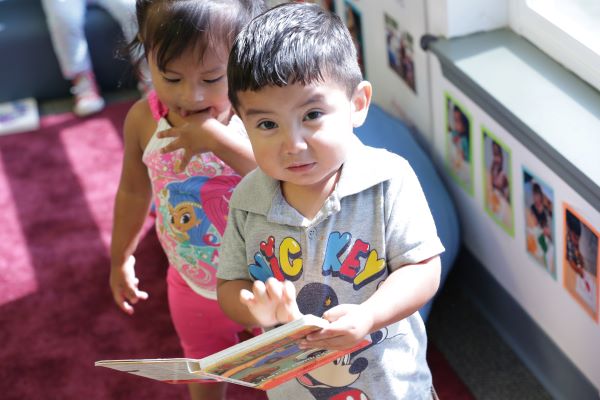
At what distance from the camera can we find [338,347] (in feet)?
3.55

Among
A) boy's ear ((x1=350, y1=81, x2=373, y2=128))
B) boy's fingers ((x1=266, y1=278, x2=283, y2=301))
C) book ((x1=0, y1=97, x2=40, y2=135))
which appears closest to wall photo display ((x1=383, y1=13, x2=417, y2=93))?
boy's ear ((x1=350, y1=81, x2=373, y2=128))

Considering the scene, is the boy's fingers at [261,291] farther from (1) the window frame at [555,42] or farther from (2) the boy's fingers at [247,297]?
(1) the window frame at [555,42]

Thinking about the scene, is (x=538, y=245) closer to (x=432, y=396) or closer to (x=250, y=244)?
(x=432, y=396)

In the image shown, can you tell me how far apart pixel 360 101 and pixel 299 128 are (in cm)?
12

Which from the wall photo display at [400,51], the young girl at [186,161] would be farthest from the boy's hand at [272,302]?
the wall photo display at [400,51]

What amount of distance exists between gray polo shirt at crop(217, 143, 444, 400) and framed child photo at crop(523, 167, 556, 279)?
0.49 m

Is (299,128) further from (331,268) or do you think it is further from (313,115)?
(331,268)

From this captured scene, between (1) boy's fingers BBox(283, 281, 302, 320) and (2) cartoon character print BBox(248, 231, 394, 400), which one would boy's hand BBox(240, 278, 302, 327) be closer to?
(1) boy's fingers BBox(283, 281, 302, 320)

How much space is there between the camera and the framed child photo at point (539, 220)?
5.31 feet

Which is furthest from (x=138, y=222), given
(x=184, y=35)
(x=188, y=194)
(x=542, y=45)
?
(x=542, y=45)

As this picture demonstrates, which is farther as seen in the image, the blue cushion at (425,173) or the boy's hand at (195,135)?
the blue cushion at (425,173)

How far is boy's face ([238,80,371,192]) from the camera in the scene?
3.52 ft

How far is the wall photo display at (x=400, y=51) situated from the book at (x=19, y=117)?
149 cm

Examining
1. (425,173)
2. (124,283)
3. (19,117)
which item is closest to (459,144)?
(425,173)
